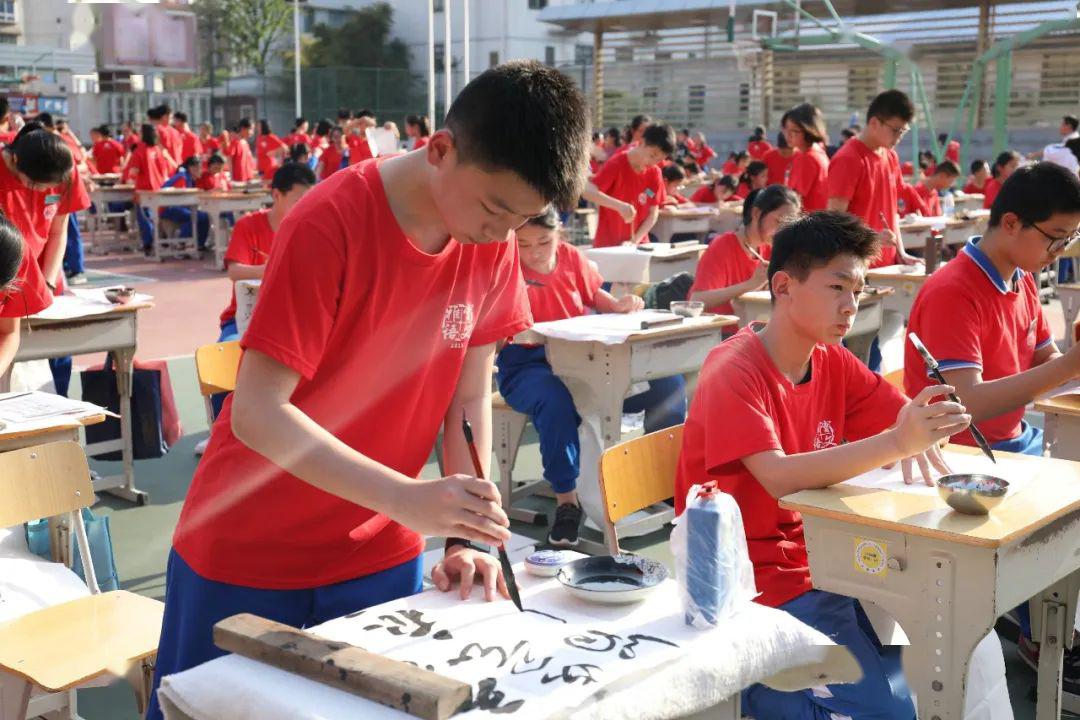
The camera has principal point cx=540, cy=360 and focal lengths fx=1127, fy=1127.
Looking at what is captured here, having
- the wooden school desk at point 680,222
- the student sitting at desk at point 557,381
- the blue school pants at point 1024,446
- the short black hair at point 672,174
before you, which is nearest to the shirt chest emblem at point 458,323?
the blue school pants at point 1024,446

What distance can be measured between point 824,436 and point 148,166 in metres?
12.1

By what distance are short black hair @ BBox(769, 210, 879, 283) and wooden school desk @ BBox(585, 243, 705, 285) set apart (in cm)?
421

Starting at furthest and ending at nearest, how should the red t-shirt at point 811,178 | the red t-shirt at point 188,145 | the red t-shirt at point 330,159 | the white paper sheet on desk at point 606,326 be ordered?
the red t-shirt at point 188,145, the red t-shirt at point 330,159, the red t-shirt at point 811,178, the white paper sheet on desk at point 606,326

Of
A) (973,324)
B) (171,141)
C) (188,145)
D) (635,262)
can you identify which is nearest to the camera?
(973,324)

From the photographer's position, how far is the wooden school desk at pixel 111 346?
15.8 feet

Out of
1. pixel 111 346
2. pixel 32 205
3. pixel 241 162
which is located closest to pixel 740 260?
pixel 111 346

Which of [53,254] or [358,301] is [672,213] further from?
[358,301]

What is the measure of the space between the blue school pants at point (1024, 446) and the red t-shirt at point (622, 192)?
15.6 feet

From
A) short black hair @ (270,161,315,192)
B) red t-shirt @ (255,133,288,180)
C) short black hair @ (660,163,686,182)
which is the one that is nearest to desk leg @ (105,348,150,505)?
short black hair @ (270,161,315,192)

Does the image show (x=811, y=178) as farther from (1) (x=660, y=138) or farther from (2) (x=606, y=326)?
(2) (x=606, y=326)

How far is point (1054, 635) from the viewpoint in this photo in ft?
9.12

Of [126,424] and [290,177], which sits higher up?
[290,177]

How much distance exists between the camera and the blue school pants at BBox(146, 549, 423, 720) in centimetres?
169

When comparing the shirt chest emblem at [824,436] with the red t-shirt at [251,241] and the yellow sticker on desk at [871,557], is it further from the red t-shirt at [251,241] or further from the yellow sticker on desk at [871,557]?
the red t-shirt at [251,241]
